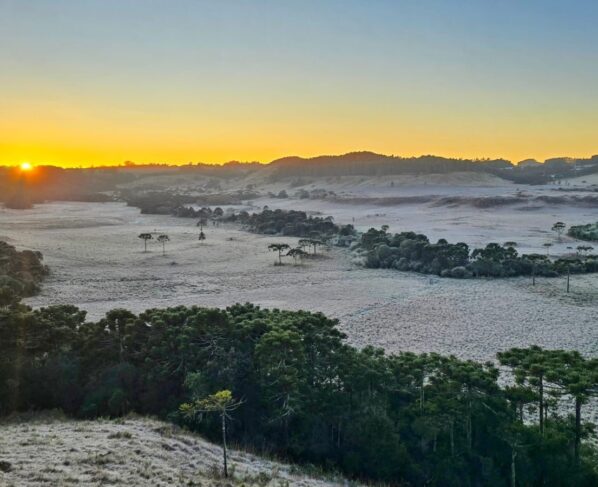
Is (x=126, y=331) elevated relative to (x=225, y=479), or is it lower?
elevated

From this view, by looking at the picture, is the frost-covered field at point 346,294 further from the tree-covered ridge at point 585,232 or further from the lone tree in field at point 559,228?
the lone tree in field at point 559,228

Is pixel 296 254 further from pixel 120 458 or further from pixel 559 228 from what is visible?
pixel 120 458

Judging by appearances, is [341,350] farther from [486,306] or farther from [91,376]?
[486,306]

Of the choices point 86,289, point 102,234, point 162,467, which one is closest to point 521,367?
point 162,467

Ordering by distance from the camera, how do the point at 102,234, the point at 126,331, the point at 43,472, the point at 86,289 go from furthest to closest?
the point at 102,234
the point at 86,289
the point at 126,331
the point at 43,472

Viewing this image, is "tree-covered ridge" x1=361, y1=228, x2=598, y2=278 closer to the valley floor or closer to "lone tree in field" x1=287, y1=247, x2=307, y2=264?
the valley floor

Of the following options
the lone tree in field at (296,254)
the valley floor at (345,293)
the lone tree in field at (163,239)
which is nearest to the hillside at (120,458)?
the valley floor at (345,293)

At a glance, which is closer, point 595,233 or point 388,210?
point 595,233
